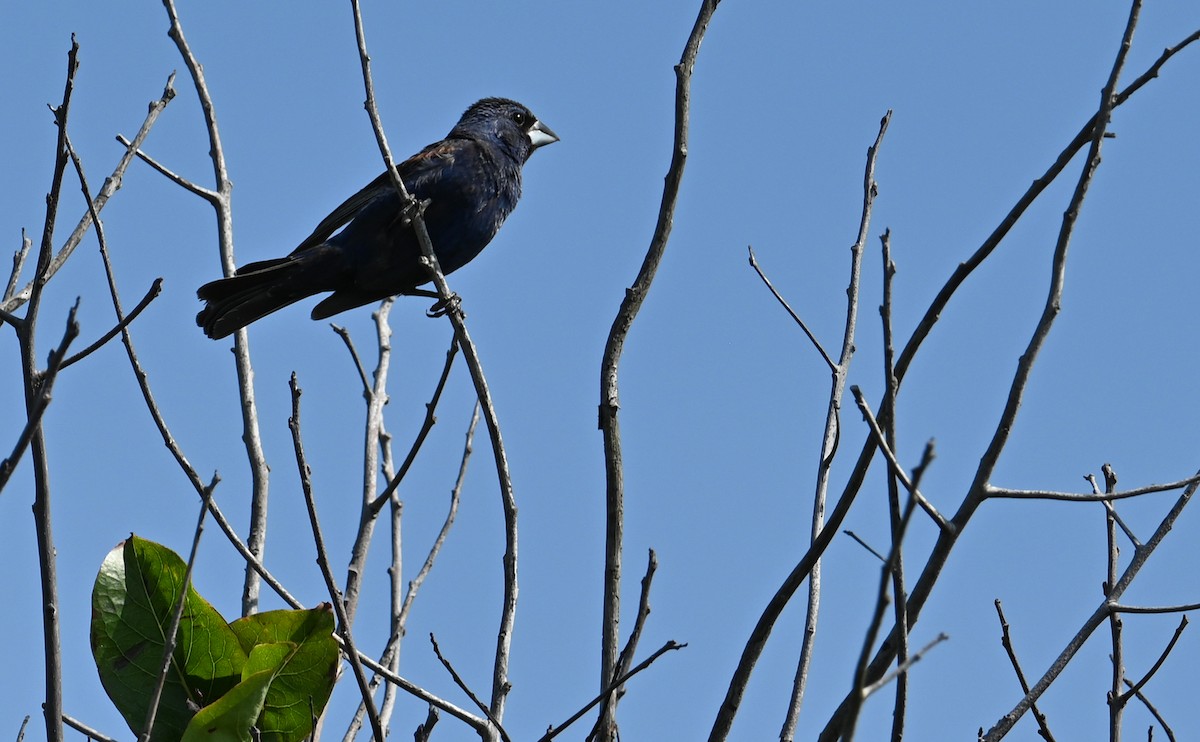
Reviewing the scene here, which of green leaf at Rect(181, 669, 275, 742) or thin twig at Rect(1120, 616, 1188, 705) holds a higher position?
thin twig at Rect(1120, 616, 1188, 705)

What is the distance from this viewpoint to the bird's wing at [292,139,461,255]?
644cm

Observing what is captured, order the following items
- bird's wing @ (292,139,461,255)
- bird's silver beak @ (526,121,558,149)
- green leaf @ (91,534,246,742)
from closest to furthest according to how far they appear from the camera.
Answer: green leaf @ (91,534,246,742) < bird's wing @ (292,139,461,255) < bird's silver beak @ (526,121,558,149)

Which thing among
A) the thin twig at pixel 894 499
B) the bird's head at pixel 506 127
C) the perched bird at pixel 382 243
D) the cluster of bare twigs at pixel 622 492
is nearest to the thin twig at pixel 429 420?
the cluster of bare twigs at pixel 622 492

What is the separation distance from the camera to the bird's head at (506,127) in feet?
24.0

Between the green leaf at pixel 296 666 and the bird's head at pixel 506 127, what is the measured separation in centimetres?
465

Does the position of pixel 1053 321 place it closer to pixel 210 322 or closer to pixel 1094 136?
pixel 1094 136

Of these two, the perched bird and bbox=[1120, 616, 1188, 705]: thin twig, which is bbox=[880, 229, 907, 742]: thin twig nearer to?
bbox=[1120, 616, 1188, 705]: thin twig

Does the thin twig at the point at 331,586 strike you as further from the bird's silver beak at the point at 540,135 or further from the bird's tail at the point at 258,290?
the bird's silver beak at the point at 540,135

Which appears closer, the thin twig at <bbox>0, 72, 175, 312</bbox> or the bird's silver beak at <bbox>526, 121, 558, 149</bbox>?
the thin twig at <bbox>0, 72, 175, 312</bbox>

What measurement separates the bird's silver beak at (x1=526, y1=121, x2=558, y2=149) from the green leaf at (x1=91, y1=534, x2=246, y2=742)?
5.26 metres

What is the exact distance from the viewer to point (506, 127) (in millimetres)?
7523

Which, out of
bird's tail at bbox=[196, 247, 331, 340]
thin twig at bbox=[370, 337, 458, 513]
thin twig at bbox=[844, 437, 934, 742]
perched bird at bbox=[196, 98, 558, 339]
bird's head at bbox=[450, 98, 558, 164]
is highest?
bird's head at bbox=[450, 98, 558, 164]

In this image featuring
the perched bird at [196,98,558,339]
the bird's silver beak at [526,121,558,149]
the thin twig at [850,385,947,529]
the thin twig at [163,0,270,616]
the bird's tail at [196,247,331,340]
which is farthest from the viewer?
the bird's silver beak at [526,121,558,149]

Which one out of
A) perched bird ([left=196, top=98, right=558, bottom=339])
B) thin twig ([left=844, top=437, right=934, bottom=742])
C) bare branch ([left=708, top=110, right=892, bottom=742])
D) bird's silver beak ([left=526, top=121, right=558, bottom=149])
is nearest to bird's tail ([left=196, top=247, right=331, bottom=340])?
perched bird ([left=196, top=98, right=558, bottom=339])
